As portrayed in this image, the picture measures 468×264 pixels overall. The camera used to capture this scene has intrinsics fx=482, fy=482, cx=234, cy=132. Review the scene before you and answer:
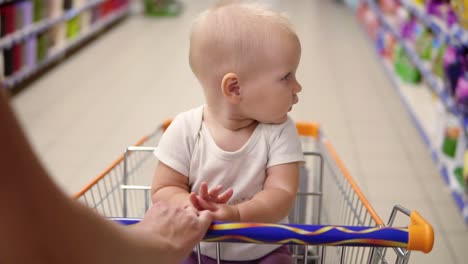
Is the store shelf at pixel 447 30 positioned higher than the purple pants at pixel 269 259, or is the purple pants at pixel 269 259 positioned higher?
the store shelf at pixel 447 30

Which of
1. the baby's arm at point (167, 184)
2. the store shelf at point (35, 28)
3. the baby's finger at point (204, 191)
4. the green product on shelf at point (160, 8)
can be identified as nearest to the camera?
the baby's finger at point (204, 191)

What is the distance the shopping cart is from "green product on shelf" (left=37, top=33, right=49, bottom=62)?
3429 mm

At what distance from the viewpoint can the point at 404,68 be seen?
167 inches

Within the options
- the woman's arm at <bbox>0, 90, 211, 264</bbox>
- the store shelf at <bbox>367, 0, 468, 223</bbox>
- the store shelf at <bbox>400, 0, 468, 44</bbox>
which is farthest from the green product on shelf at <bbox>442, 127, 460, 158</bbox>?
the woman's arm at <bbox>0, 90, 211, 264</bbox>

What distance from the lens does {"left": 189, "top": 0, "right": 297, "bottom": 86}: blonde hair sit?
1.03 meters

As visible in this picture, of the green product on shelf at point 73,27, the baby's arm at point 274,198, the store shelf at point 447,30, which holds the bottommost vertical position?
the green product on shelf at point 73,27

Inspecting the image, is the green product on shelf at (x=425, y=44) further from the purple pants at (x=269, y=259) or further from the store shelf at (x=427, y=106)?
the purple pants at (x=269, y=259)

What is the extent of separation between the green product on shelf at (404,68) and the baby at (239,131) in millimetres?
3277

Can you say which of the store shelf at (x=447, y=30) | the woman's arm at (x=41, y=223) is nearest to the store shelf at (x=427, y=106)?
the store shelf at (x=447, y=30)

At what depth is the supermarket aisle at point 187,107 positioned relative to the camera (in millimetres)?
2420

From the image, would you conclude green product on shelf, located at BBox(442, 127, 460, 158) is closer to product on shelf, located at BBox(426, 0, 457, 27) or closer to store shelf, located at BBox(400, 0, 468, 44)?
store shelf, located at BBox(400, 0, 468, 44)

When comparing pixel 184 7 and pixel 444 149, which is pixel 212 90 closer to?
pixel 444 149

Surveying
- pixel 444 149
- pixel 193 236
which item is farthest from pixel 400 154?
pixel 193 236

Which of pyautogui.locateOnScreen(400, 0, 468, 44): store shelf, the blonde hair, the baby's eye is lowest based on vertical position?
pyautogui.locateOnScreen(400, 0, 468, 44): store shelf
